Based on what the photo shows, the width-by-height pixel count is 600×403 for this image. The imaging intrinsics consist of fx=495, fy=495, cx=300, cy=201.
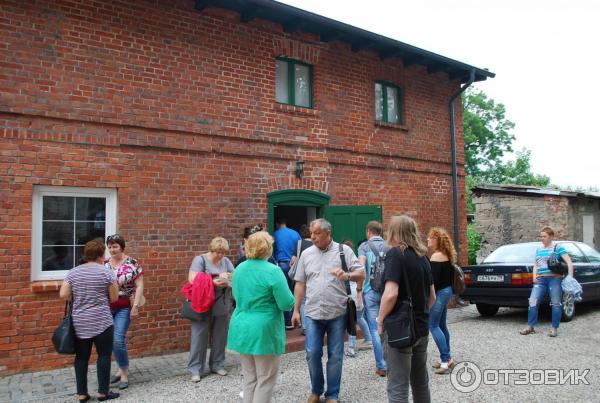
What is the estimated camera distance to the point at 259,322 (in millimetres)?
4129

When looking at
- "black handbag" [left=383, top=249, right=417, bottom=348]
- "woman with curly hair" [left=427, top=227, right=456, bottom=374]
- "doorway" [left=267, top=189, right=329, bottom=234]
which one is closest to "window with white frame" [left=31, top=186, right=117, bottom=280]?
"doorway" [left=267, top=189, right=329, bottom=234]

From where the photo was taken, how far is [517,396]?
5211mm

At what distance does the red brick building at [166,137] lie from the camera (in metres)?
6.36

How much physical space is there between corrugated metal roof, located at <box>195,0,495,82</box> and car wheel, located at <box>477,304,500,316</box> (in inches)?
207

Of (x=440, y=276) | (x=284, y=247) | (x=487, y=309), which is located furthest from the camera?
(x=487, y=309)

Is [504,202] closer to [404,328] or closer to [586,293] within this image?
[586,293]

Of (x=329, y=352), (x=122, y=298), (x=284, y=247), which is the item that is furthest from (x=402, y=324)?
(x=284, y=247)

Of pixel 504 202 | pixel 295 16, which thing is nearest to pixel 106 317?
pixel 295 16

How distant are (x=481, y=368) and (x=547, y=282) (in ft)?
8.67

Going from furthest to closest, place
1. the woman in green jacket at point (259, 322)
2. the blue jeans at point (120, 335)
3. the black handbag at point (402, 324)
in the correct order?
the blue jeans at point (120, 335)
the woman in green jacket at point (259, 322)
the black handbag at point (402, 324)

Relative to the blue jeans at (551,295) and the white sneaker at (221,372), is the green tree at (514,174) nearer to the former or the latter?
the blue jeans at (551,295)

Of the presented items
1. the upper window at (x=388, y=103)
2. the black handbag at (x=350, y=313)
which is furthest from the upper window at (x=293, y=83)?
the black handbag at (x=350, y=313)

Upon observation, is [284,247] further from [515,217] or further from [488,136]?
[488,136]

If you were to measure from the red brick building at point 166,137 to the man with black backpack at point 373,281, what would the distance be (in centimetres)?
240
